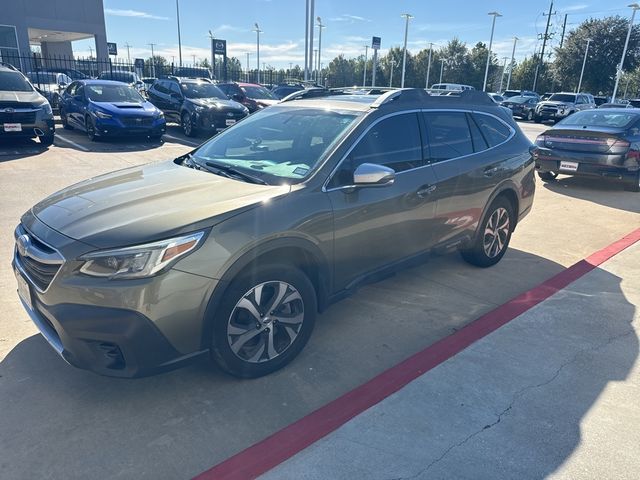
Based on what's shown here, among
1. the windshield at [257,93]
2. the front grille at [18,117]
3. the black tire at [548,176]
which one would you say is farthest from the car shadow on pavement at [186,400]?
the windshield at [257,93]

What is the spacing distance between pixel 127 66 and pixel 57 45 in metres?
→ 23.5

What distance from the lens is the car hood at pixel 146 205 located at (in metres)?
2.52

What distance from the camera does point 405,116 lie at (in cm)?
384

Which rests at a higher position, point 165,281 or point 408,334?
point 165,281

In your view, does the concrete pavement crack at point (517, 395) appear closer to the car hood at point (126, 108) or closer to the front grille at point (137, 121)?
the front grille at point (137, 121)

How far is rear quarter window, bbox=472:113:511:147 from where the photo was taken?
4695 millimetres

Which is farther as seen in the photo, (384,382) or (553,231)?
(553,231)

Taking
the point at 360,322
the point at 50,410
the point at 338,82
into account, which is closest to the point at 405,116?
the point at 360,322

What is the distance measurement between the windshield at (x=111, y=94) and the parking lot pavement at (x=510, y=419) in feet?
39.5

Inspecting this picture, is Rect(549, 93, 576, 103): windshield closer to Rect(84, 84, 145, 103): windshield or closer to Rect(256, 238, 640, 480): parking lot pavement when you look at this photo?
Rect(84, 84, 145, 103): windshield

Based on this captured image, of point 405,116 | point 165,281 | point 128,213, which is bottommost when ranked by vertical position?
point 165,281

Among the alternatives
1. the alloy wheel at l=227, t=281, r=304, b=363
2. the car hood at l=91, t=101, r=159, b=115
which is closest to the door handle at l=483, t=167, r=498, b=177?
the alloy wheel at l=227, t=281, r=304, b=363

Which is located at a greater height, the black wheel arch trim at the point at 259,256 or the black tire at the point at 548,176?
the black wheel arch trim at the point at 259,256

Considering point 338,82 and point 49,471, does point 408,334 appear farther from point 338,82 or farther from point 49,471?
point 338,82
